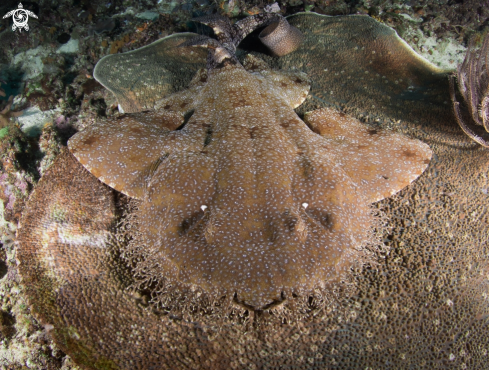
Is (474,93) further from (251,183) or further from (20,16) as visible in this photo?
(20,16)

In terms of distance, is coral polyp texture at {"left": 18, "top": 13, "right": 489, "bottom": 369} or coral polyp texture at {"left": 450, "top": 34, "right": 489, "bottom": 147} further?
coral polyp texture at {"left": 450, "top": 34, "right": 489, "bottom": 147}

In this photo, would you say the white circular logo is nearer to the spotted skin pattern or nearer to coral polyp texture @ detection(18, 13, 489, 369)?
coral polyp texture @ detection(18, 13, 489, 369)

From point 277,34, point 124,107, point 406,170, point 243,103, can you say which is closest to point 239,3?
point 277,34

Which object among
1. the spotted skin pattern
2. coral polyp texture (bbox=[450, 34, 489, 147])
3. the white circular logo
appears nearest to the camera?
the spotted skin pattern

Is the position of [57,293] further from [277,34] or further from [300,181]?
[277,34]

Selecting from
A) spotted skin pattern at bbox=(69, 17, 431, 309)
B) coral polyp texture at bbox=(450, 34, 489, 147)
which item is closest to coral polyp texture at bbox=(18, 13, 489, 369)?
spotted skin pattern at bbox=(69, 17, 431, 309)

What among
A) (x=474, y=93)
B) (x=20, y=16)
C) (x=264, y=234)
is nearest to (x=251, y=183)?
(x=264, y=234)

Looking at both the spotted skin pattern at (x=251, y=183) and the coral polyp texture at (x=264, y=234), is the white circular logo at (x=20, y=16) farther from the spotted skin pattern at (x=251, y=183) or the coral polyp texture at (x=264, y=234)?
the spotted skin pattern at (x=251, y=183)
